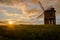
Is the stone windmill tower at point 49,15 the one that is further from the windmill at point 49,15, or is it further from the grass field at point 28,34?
the grass field at point 28,34

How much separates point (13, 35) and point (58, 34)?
3.76 m

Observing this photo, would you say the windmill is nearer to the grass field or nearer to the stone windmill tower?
the stone windmill tower

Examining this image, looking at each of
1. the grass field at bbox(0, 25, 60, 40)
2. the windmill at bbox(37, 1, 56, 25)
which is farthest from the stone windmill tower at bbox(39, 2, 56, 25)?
the grass field at bbox(0, 25, 60, 40)

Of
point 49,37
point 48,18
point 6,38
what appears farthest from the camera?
point 48,18

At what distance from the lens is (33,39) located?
43.8ft

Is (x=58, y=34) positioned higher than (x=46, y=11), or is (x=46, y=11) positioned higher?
(x=46, y=11)

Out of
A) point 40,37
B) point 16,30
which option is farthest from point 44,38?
point 16,30

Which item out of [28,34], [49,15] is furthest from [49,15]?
[28,34]

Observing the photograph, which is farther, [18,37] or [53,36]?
[53,36]

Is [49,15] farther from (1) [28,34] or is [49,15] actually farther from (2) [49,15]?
(1) [28,34]

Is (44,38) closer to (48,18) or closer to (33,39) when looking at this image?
(33,39)

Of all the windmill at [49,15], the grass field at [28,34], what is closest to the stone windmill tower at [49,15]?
the windmill at [49,15]

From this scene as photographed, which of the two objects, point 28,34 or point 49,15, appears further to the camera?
point 49,15

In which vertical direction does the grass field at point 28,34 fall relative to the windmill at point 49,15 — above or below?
below
